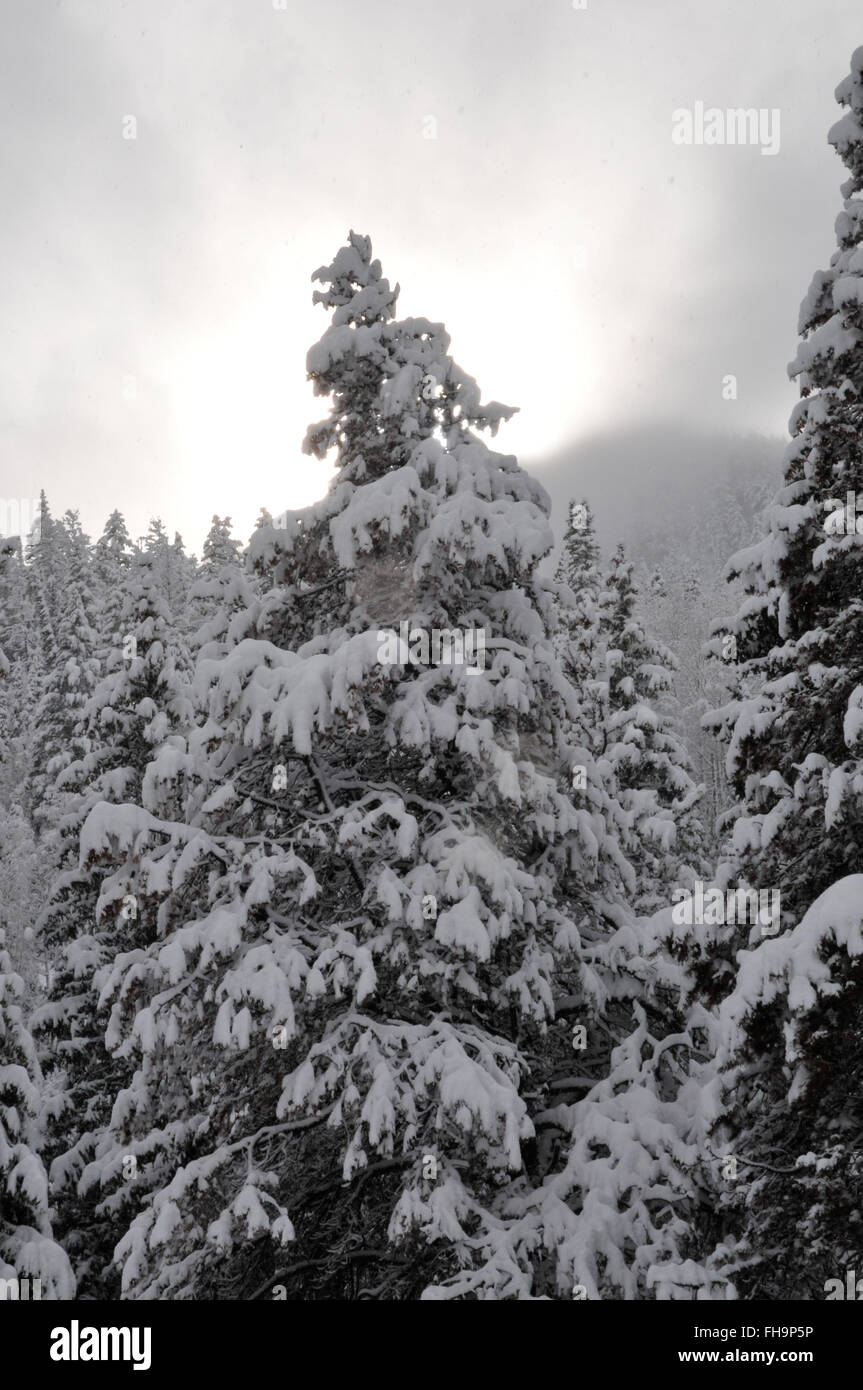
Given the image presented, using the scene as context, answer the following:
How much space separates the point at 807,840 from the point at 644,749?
16529mm

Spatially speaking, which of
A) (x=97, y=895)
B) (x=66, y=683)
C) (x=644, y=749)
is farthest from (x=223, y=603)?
(x=66, y=683)

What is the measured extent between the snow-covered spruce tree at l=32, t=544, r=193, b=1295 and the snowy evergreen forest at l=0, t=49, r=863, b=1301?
7.11 m

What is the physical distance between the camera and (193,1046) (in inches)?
383

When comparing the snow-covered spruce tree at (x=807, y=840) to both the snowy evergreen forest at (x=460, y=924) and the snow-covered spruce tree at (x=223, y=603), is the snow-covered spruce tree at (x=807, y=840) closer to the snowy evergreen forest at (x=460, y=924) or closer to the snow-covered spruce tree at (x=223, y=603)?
the snowy evergreen forest at (x=460, y=924)

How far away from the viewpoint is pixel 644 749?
24859 millimetres

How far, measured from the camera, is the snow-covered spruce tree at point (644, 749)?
23.5 meters

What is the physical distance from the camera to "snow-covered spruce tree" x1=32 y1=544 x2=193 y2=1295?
18562 mm

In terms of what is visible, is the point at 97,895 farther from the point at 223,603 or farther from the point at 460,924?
the point at 460,924

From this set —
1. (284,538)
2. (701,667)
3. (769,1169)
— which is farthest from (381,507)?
(701,667)

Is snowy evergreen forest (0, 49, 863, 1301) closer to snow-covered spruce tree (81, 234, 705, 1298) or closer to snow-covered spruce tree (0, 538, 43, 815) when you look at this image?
snow-covered spruce tree (81, 234, 705, 1298)

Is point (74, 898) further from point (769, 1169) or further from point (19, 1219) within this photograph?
point (769, 1169)

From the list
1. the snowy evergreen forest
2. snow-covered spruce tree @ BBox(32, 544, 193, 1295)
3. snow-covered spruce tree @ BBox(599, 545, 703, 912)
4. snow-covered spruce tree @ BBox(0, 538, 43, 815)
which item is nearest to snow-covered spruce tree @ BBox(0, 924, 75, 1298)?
the snowy evergreen forest
